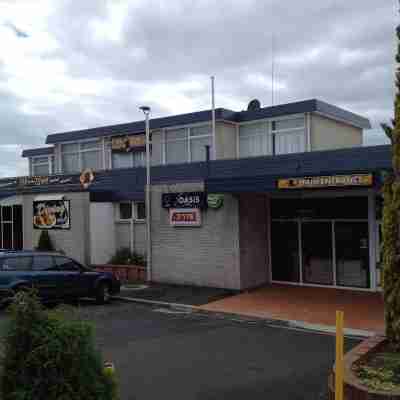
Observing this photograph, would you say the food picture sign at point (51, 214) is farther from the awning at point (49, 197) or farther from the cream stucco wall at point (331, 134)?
the cream stucco wall at point (331, 134)

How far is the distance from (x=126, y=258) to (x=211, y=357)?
11.3 m

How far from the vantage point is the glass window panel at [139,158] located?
25.1 meters

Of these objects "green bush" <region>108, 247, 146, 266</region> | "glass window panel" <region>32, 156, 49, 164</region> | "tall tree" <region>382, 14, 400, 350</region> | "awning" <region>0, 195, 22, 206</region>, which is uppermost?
"glass window panel" <region>32, 156, 49, 164</region>

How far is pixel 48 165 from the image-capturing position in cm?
3064

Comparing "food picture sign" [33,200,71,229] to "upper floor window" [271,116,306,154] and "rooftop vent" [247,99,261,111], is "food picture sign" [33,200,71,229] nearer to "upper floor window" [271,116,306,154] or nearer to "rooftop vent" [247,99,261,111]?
"upper floor window" [271,116,306,154]

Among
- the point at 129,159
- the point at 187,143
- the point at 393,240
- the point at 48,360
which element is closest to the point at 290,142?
the point at 187,143

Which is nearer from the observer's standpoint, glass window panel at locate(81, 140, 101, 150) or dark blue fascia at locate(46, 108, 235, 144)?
→ dark blue fascia at locate(46, 108, 235, 144)

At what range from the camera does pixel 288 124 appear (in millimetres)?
21547

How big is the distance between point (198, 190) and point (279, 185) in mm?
3845

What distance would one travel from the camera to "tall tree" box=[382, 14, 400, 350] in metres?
6.33

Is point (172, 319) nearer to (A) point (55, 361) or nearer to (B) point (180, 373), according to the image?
(B) point (180, 373)

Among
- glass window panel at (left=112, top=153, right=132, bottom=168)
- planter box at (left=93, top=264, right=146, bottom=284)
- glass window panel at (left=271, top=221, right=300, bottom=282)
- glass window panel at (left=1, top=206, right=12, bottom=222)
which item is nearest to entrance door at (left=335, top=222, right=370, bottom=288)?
glass window panel at (left=271, top=221, right=300, bottom=282)

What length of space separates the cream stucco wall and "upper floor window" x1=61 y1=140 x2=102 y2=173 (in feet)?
36.7

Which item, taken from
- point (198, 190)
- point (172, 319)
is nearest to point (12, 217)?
point (198, 190)
